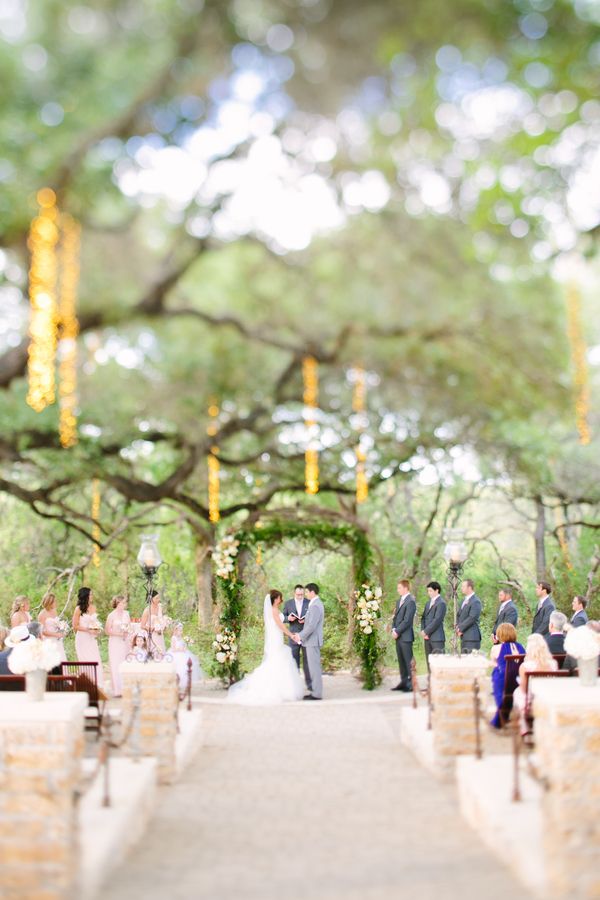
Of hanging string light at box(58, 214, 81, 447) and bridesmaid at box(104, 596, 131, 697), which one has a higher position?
hanging string light at box(58, 214, 81, 447)

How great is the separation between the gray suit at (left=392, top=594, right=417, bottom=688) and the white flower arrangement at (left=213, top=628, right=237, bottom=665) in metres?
2.06

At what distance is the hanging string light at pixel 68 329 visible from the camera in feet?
29.2

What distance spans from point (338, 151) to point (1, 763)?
17.9ft

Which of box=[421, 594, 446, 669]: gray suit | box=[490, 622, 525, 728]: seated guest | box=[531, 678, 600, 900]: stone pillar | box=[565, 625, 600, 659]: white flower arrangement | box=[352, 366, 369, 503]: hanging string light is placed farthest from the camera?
box=[421, 594, 446, 669]: gray suit

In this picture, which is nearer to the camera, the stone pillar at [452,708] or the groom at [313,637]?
→ the stone pillar at [452,708]

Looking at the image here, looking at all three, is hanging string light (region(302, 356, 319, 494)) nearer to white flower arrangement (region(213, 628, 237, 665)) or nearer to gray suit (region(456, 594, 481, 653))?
white flower arrangement (region(213, 628, 237, 665))

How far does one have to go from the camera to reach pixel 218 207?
9.32 meters

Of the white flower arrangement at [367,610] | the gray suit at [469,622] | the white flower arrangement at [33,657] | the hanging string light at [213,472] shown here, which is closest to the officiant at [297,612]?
the white flower arrangement at [367,610]

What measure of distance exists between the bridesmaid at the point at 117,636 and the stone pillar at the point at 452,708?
4.67m

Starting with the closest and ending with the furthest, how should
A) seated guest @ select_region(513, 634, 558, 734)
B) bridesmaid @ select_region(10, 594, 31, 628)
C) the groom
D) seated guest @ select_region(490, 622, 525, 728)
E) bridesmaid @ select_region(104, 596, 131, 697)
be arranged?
seated guest @ select_region(513, 634, 558, 734)
seated guest @ select_region(490, 622, 525, 728)
bridesmaid @ select_region(10, 594, 31, 628)
bridesmaid @ select_region(104, 596, 131, 697)
the groom

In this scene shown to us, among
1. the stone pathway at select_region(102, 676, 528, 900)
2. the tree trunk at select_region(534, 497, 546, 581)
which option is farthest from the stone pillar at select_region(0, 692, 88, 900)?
the tree trunk at select_region(534, 497, 546, 581)

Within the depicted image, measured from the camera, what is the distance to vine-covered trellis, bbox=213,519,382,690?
1305 cm

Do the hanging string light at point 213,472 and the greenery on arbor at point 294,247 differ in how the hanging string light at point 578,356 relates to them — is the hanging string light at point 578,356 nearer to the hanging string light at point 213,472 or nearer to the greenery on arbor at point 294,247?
the greenery on arbor at point 294,247

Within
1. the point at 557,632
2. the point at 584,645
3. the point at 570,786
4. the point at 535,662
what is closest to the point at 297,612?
the point at 557,632
